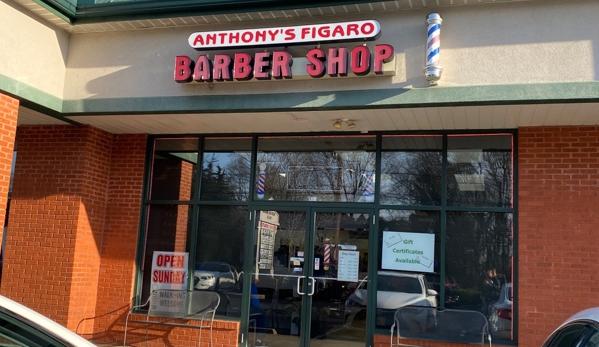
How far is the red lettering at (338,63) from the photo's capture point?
8016mm

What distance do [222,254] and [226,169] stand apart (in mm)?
1495

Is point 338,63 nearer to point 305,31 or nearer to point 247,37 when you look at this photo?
point 305,31

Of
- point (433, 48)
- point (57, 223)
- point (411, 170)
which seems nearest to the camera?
point (433, 48)

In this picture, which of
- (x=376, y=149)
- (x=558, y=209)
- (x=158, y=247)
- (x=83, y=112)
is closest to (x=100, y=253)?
(x=158, y=247)

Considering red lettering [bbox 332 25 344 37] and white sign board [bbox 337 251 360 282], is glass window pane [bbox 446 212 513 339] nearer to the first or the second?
white sign board [bbox 337 251 360 282]

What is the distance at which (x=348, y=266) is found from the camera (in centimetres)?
934

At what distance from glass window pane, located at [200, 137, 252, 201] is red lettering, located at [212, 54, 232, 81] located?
194 cm

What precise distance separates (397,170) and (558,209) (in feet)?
8.04

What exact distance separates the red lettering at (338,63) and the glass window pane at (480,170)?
2.33 m

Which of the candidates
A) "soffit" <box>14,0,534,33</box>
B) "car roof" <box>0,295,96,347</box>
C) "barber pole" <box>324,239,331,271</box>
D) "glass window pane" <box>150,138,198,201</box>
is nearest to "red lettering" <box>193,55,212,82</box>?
"soffit" <box>14,0,534,33</box>

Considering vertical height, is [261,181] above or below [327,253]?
above

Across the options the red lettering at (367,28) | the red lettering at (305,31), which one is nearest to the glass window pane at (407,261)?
the red lettering at (367,28)

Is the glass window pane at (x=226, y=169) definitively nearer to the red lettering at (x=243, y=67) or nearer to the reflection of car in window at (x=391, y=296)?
the red lettering at (x=243, y=67)

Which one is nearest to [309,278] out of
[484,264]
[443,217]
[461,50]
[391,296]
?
[391,296]
